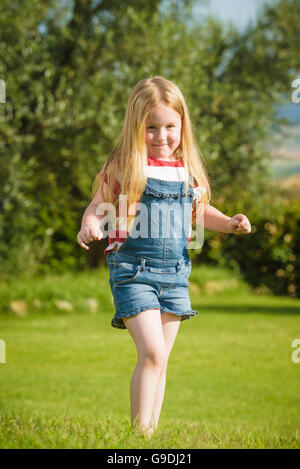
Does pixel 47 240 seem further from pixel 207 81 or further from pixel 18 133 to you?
pixel 207 81

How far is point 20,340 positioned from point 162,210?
486cm

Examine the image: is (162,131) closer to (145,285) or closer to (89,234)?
(89,234)

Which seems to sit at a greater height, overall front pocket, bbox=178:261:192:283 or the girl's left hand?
the girl's left hand

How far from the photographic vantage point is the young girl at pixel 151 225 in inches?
118

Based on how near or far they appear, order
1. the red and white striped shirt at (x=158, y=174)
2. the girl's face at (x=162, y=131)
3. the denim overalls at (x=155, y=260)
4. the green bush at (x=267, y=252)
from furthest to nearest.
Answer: the green bush at (x=267, y=252), the girl's face at (x=162, y=131), the red and white striped shirt at (x=158, y=174), the denim overalls at (x=155, y=260)

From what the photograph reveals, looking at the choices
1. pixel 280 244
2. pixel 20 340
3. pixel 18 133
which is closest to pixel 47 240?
pixel 18 133

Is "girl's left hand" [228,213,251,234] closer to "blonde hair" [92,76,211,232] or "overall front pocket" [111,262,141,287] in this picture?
"blonde hair" [92,76,211,232]

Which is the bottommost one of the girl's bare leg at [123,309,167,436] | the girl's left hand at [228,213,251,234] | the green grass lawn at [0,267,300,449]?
the green grass lawn at [0,267,300,449]

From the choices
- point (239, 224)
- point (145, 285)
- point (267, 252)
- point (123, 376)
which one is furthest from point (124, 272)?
point (267, 252)

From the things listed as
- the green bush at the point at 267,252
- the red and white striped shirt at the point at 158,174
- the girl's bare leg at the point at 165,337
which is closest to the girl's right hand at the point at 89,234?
the red and white striped shirt at the point at 158,174

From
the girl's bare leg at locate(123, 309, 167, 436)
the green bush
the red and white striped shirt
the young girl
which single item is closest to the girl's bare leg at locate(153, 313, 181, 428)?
the young girl

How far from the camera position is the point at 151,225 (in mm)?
3133

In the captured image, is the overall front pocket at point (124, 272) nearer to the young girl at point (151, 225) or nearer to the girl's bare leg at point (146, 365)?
the young girl at point (151, 225)

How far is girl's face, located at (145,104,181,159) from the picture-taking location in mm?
3287
